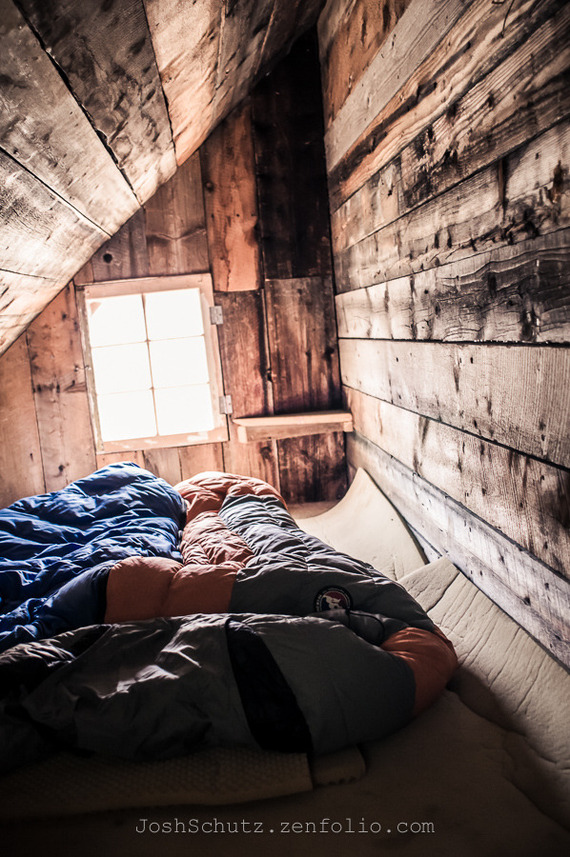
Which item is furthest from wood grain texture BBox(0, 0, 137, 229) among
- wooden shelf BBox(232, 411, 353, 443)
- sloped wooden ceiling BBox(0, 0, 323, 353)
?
wooden shelf BBox(232, 411, 353, 443)

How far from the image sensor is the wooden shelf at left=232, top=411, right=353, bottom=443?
319 centimetres

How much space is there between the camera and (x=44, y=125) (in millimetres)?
1385

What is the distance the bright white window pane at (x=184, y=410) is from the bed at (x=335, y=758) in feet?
5.71

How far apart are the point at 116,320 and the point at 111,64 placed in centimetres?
197

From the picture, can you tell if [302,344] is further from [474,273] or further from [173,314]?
[474,273]

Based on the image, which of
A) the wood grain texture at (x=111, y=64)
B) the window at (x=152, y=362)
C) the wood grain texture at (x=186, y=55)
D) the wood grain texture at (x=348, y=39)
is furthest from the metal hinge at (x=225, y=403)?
the wood grain texture at (x=348, y=39)

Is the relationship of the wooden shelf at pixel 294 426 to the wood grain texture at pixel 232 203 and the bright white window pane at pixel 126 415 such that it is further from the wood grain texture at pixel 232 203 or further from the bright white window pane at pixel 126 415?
the wood grain texture at pixel 232 203

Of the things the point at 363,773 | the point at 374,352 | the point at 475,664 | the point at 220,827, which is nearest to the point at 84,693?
the point at 220,827

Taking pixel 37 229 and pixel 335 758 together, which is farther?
pixel 37 229

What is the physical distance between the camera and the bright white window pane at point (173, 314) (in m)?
3.33

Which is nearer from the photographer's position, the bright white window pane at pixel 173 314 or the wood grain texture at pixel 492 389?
the wood grain texture at pixel 492 389

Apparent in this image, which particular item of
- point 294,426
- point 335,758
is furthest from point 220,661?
point 294,426

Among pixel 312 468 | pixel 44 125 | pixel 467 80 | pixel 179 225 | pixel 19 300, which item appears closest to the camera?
pixel 44 125

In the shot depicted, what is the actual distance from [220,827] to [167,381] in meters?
2.51
